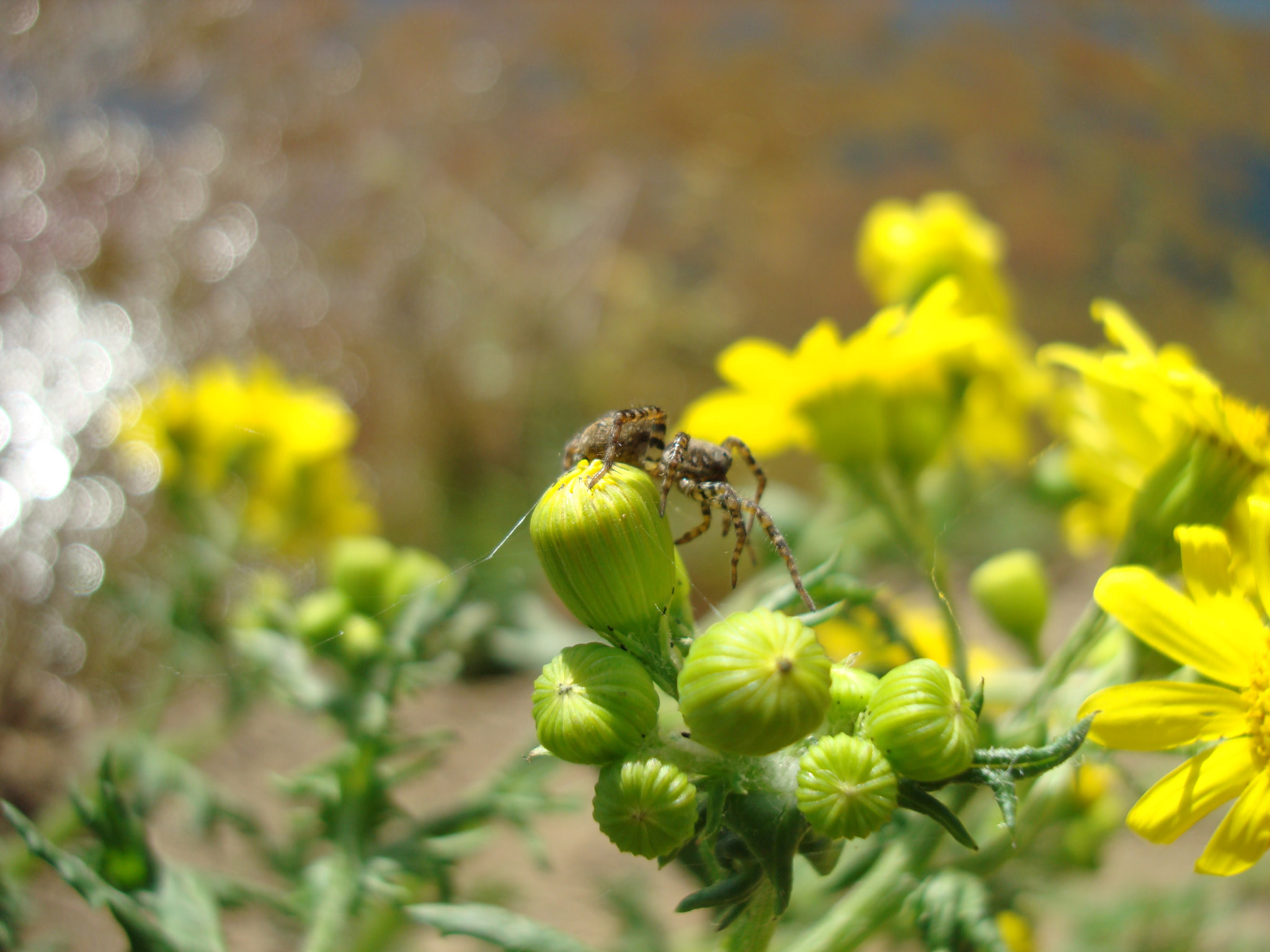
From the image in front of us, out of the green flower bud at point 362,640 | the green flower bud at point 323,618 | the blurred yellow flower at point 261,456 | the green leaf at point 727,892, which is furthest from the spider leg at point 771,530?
the blurred yellow flower at point 261,456

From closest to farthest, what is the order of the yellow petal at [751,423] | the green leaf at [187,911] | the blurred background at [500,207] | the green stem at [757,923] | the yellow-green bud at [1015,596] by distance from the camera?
the green stem at [757,923] < the green leaf at [187,911] < the yellow-green bud at [1015,596] < the yellow petal at [751,423] < the blurred background at [500,207]

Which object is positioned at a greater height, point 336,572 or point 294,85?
point 294,85

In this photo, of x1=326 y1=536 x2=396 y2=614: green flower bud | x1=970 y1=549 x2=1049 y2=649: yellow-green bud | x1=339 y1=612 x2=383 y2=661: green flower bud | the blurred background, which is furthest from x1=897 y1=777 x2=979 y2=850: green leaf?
the blurred background

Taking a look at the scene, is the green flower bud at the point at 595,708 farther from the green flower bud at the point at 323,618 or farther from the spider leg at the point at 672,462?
the green flower bud at the point at 323,618

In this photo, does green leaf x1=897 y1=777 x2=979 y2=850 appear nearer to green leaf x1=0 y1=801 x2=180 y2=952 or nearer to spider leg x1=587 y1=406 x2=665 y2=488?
spider leg x1=587 y1=406 x2=665 y2=488

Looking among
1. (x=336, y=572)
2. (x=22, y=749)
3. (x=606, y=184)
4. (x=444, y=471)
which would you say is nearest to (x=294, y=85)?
(x=606, y=184)

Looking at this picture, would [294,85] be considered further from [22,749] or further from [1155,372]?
[1155,372]

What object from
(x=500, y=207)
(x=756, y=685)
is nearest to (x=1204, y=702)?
(x=756, y=685)
